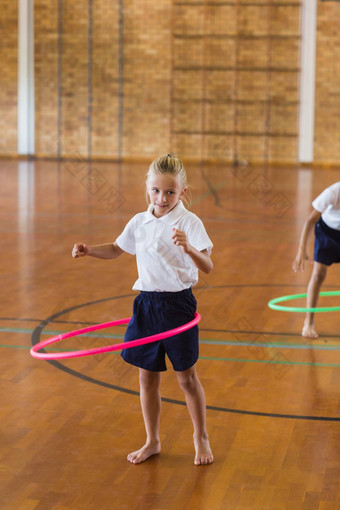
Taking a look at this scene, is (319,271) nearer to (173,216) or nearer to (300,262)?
(300,262)

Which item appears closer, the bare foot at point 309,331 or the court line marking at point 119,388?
the court line marking at point 119,388

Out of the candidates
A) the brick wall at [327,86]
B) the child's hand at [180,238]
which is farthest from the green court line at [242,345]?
the brick wall at [327,86]

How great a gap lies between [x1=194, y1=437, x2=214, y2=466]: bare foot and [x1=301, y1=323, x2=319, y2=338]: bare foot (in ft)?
7.65

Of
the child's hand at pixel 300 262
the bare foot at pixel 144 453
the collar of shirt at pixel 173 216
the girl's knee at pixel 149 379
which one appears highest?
the collar of shirt at pixel 173 216

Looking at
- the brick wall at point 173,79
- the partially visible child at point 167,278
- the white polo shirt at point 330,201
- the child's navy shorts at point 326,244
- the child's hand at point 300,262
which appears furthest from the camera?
the brick wall at point 173,79

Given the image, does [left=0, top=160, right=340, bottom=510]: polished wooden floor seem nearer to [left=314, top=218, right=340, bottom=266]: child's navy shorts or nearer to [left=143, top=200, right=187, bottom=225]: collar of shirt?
[left=314, top=218, right=340, bottom=266]: child's navy shorts

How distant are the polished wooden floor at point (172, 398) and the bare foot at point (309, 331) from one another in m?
0.08

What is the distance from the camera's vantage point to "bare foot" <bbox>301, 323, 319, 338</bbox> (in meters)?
5.80

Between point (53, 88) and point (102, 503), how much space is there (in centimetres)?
Answer: 2037

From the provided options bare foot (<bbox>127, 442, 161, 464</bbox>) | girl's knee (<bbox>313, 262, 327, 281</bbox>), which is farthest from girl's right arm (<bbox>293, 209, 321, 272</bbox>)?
bare foot (<bbox>127, 442, 161, 464</bbox>)

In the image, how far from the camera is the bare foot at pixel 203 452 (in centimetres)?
358

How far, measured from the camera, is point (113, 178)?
57.5 feet

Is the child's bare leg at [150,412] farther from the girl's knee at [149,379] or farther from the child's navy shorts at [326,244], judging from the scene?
→ the child's navy shorts at [326,244]

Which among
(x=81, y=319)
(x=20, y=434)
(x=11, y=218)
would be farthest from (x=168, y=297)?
(x=11, y=218)
